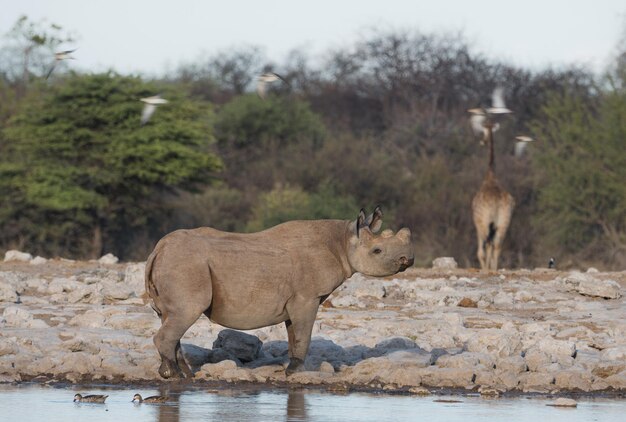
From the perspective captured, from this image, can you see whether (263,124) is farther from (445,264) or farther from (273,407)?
(273,407)

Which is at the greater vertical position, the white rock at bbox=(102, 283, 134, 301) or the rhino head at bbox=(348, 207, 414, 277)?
the rhino head at bbox=(348, 207, 414, 277)

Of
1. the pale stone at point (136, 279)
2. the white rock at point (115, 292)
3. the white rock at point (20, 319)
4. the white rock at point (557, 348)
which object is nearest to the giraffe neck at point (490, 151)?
the pale stone at point (136, 279)

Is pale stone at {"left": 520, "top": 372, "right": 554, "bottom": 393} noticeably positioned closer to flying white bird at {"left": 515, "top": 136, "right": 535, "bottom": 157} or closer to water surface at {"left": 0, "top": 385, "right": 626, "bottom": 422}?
water surface at {"left": 0, "top": 385, "right": 626, "bottom": 422}

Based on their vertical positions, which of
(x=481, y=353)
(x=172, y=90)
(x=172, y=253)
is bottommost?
(x=481, y=353)

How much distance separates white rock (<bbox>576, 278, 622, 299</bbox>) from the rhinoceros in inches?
249

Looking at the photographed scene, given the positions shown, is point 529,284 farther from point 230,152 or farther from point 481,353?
point 230,152

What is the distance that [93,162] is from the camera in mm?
37875

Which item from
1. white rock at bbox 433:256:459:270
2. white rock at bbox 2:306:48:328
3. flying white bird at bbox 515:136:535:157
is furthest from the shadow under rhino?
flying white bird at bbox 515:136:535:157

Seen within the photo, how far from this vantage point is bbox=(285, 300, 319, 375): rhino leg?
1169cm

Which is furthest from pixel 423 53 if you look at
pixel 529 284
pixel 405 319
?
pixel 405 319

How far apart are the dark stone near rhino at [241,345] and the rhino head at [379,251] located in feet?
3.95

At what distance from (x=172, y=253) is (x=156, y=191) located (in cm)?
2807

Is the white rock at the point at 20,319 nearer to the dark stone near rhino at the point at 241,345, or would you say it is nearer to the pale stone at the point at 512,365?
the dark stone near rhino at the point at 241,345

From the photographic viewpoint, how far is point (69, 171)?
120 ft
